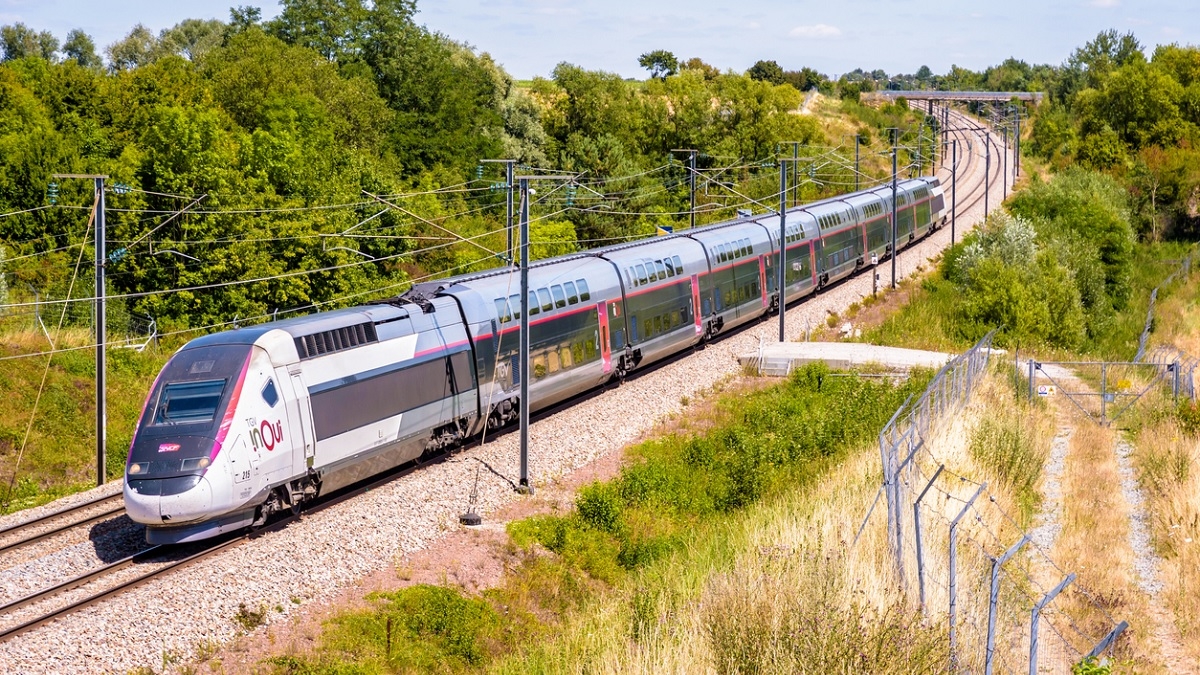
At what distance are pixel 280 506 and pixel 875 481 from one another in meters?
10.7

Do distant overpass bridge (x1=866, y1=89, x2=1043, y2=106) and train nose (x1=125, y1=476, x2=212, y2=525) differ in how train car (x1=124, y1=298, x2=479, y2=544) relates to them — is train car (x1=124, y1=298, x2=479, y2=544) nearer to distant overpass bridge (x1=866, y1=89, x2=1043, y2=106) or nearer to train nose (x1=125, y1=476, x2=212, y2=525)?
train nose (x1=125, y1=476, x2=212, y2=525)

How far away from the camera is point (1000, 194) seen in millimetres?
97625

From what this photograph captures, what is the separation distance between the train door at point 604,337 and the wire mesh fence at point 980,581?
39.3ft

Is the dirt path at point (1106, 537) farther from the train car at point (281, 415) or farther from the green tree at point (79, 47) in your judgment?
the green tree at point (79, 47)

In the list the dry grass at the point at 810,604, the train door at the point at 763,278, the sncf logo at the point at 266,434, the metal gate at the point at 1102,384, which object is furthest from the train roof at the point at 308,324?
the train door at the point at 763,278

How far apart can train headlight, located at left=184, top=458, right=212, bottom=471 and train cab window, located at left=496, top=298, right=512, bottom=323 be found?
9467mm

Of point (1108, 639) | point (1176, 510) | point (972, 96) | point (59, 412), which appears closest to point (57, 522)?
point (59, 412)

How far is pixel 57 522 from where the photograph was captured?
890 inches

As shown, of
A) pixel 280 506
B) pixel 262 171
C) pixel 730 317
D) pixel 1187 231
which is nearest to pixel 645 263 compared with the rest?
pixel 730 317

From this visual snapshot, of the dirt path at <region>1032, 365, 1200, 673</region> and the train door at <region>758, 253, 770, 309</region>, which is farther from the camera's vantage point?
the train door at <region>758, 253, 770, 309</region>

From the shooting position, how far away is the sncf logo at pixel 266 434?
1981cm

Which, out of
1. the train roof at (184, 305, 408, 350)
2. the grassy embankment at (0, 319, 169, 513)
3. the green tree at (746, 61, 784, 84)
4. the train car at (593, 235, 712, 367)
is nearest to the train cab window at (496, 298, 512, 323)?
the train roof at (184, 305, 408, 350)

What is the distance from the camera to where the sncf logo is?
19.8m

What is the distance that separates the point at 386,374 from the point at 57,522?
6.74 metres
